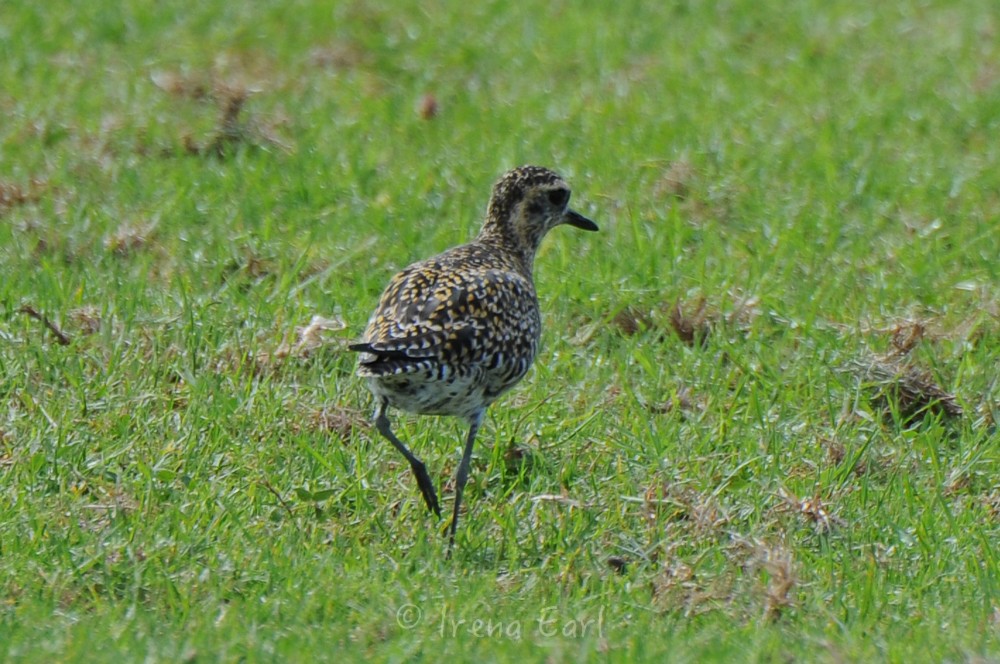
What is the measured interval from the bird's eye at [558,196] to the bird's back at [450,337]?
803 mm

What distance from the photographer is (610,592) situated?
5.87m

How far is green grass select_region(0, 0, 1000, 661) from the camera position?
5.70 m

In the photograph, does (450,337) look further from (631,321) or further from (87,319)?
(87,319)

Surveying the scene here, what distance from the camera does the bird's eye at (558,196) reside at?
7.65 metres

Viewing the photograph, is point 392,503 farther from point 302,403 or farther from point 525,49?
point 525,49

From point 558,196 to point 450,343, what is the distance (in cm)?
165

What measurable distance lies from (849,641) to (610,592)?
0.87 meters

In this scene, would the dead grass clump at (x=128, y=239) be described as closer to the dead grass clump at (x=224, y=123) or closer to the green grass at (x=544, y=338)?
the green grass at (x=544, y=338)

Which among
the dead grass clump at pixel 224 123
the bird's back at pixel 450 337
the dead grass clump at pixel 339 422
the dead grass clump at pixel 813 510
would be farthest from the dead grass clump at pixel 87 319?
the dead grass clump at pixel 813 510

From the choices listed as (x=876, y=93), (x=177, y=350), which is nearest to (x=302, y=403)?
(x=177, y=350)

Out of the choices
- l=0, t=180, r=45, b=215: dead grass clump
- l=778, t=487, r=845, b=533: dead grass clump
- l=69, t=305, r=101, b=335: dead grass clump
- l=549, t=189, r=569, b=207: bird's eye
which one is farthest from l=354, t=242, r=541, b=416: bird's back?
l=0, t=180, r=45, b=215: dead grass clump

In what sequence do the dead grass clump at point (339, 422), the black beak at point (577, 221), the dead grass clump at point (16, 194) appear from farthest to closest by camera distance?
the dead grass clump at point (16, 194), the black beak at point (577, 221), the dead grass clump at point (339, 422)

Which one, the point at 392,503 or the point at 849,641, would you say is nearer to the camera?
the point at 849,641

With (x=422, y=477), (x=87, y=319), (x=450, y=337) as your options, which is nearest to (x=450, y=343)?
(x=450, y=337)
